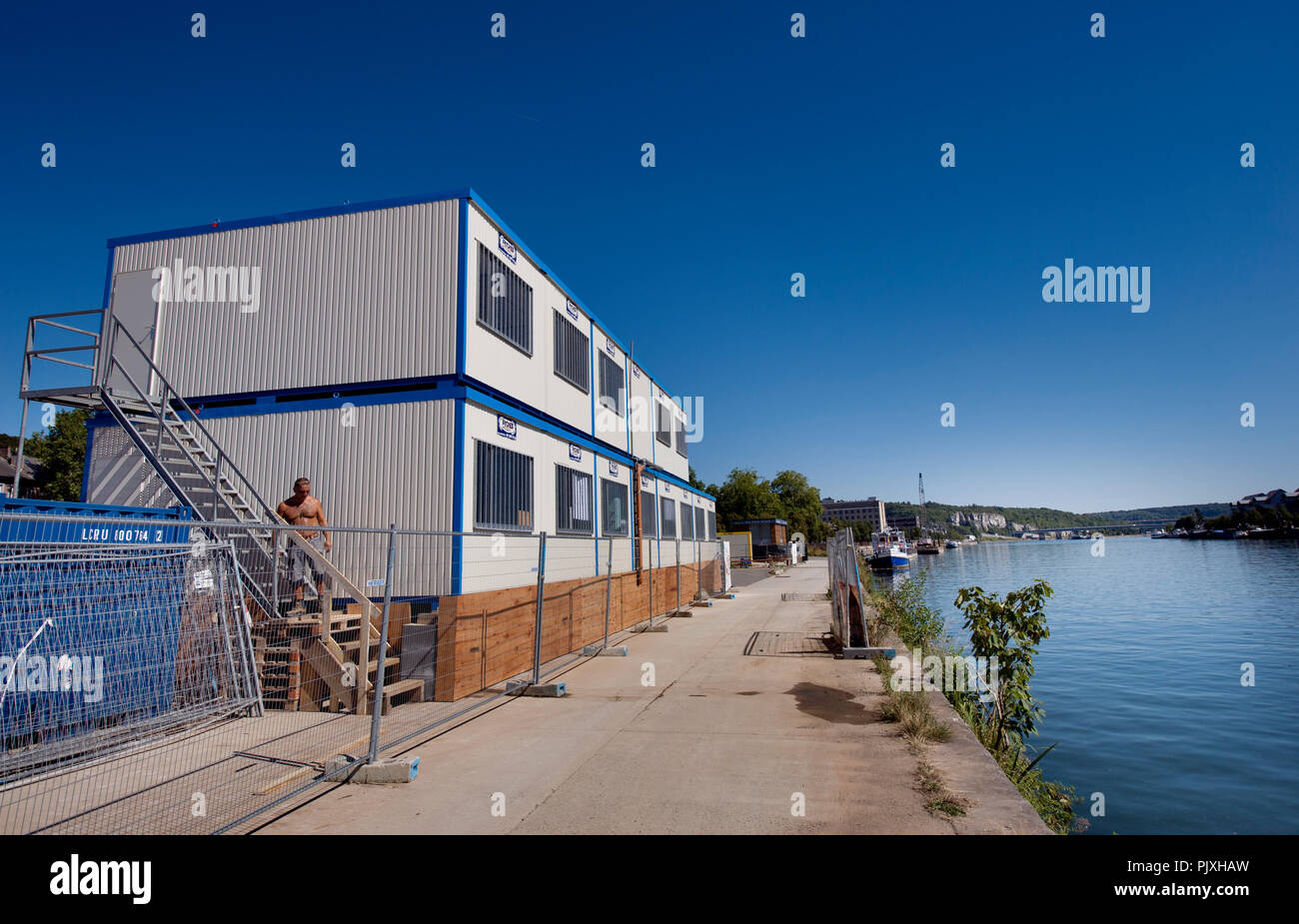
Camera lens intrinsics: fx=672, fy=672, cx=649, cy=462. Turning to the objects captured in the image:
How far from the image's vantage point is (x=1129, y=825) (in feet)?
24.9

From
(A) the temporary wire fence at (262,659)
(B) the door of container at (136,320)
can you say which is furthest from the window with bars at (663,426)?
(B) the door of container at (136,320)

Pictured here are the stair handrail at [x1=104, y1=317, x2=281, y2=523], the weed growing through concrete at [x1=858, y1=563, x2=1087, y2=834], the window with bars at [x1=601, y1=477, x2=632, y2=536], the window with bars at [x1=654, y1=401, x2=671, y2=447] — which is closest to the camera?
the weed growing through concrete at [x1=858, y1=563, x2=1087, y2=834]

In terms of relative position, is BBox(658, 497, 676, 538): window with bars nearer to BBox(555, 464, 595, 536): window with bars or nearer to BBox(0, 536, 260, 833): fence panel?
BBox(555, 464, 595, 536): window with bars

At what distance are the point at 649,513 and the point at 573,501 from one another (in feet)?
21.6

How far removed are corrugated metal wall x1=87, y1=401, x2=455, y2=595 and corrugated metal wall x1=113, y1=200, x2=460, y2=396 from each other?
67cm

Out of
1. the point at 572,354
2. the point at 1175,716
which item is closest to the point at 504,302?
the point at 572,354

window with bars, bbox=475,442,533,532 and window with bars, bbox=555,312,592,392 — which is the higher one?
window with bars, bbox=555,312,592,392

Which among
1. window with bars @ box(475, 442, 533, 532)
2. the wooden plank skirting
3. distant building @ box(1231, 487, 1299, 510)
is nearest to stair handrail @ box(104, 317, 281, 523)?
window with bars @ box(475, 442, 533, 532)

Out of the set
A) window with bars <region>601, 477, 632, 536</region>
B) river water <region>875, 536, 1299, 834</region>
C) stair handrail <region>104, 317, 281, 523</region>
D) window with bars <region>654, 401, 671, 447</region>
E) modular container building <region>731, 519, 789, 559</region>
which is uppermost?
window with bars <region>654, 401, 671, 447</region>

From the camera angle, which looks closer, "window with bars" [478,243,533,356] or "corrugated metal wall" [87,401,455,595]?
"corrugated metal wall" [87,401,455,595]

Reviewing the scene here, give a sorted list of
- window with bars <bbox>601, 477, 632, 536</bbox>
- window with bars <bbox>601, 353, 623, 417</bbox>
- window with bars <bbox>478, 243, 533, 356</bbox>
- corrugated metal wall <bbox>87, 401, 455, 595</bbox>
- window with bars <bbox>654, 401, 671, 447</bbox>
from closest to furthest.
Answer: corrugated metal wall <bbox>87, 401, 455, 595</bbox> < window with bars <bbox>478, 243, 533, 356</bbox> < window with bars <bbox>601, 477, 632, 536</bbox> < window with bars <bbox>601, 353, 623, 417</bbox> < window with bars <bbox>654, 401, 671, 447</bbox>

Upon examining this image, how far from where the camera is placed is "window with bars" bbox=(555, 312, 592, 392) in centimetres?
1416

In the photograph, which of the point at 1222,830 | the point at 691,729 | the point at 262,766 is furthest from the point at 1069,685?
the point at 262,766
